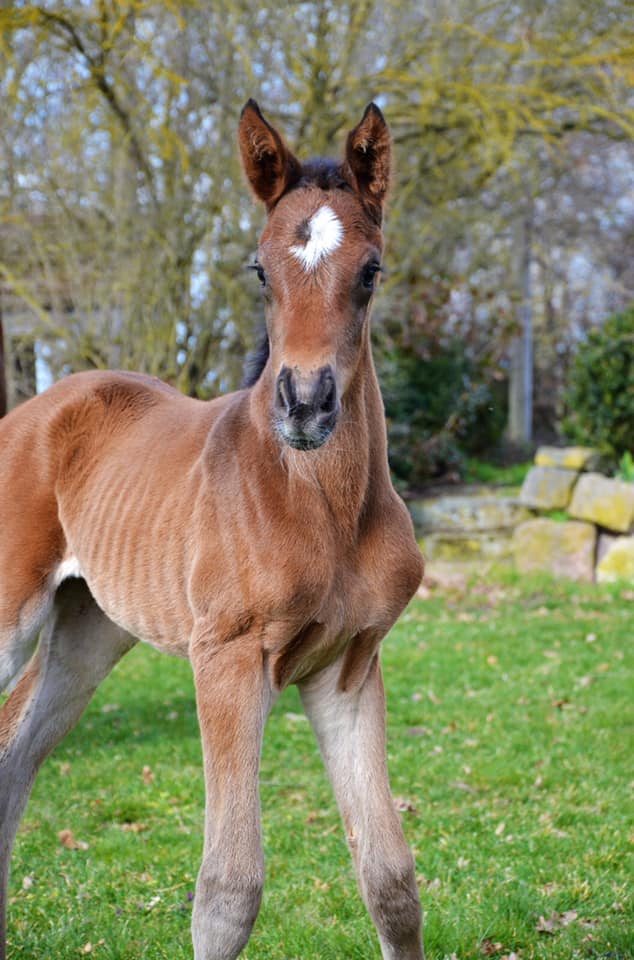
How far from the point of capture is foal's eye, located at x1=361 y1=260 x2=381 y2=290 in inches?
94.7

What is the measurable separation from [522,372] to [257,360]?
40.3 feet

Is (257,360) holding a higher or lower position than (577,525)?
higher

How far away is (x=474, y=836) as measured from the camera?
14.8ft

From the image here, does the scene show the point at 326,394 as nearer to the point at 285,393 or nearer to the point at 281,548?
the point at 285,393

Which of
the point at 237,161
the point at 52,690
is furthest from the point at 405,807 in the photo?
the point at 237,161

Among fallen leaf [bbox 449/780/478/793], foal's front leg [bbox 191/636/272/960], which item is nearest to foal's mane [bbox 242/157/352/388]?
foal's front leg [bbox 191/636/272/960]

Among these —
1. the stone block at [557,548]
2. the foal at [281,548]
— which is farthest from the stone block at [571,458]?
the foal at [281,548]

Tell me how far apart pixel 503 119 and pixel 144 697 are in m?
7.86

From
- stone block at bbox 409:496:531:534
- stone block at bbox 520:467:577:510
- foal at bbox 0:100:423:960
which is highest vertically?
foal at bbox 0:100:423:960

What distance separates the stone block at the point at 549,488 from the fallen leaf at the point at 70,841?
24.4 feet

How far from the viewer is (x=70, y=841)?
15.0 ft

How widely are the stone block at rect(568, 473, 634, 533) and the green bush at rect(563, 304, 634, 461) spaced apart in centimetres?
81

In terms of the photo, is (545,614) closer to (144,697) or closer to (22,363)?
(144,697)

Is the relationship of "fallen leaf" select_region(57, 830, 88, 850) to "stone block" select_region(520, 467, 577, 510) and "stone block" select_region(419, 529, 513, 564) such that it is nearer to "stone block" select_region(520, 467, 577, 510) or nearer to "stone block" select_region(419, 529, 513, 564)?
"stone block" select_region(419, 529, 513, 564)
